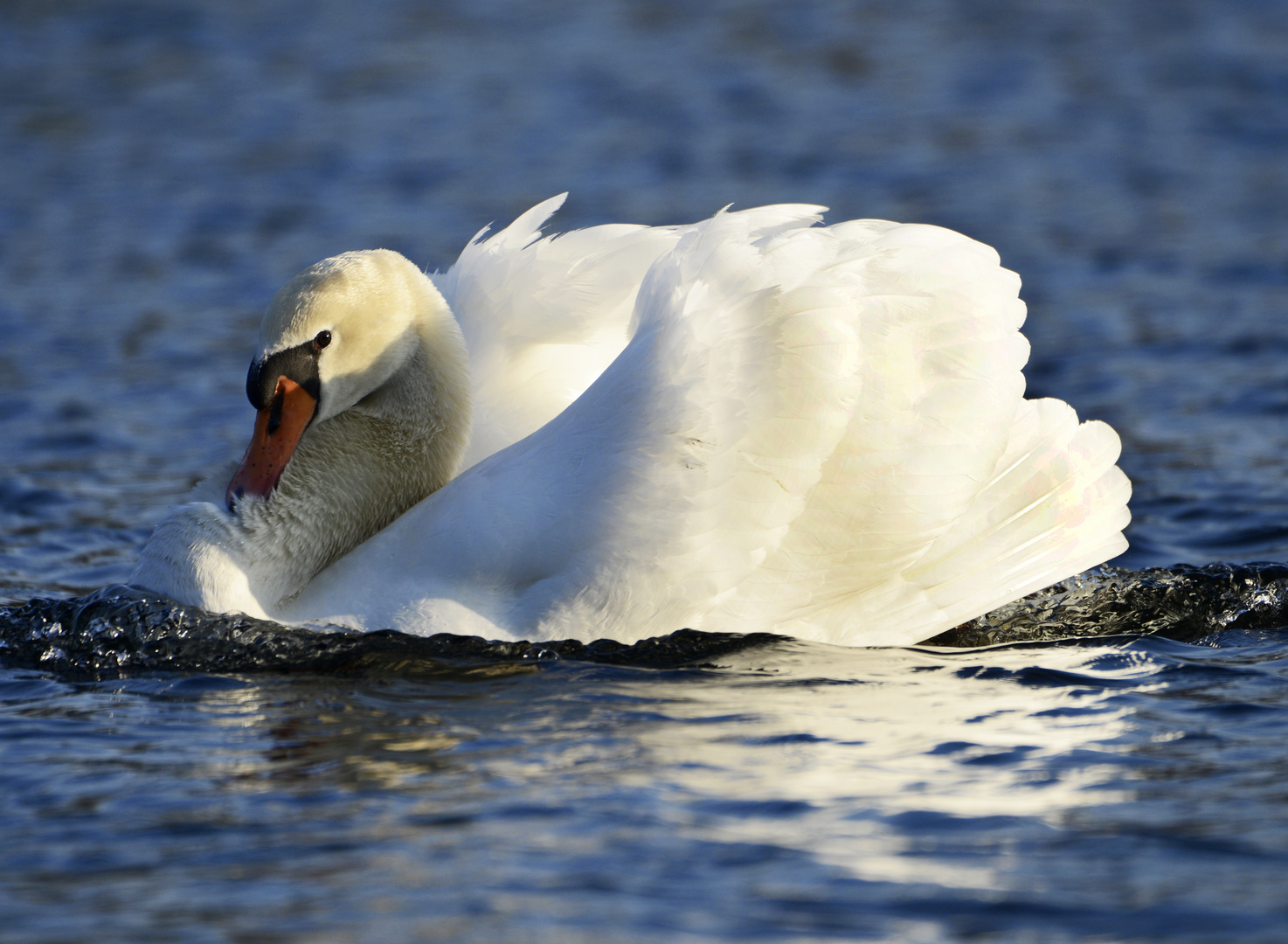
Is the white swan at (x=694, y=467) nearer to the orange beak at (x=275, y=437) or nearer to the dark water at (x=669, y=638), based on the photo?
the orange beak at (x=275, y=437)

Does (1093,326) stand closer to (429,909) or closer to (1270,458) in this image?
(1270,458)

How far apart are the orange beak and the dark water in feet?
1.57

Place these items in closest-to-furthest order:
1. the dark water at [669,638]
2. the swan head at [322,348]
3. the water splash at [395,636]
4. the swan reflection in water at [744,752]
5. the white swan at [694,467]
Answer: the dark water at [669,638]
the swan reflection in water at [744,752]
the white swan at [694,467]
the water splash at [395,636]
the swan head at [322,348]

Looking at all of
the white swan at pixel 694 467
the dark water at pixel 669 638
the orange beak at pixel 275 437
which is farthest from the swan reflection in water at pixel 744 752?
the orange beak at pixel 275 437

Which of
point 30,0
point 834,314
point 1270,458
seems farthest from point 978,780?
point 30,0

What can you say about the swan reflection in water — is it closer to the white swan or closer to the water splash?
the water splash

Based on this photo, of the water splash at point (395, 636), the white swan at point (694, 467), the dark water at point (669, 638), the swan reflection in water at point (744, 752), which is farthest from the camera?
the water splash at point (395, 636)

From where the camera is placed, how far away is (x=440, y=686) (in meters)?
4.89

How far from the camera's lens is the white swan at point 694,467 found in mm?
4926

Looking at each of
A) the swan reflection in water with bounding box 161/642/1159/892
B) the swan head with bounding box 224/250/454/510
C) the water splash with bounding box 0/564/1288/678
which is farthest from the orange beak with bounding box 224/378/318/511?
the swan reflection in water with bounding box 161/642/1159/892

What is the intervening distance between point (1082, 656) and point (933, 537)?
1.90 feet

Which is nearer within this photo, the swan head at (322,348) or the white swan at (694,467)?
the white swan at (694,467)

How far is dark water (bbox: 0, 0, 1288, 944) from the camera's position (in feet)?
12.0

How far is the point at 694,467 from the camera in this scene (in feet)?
16.1
